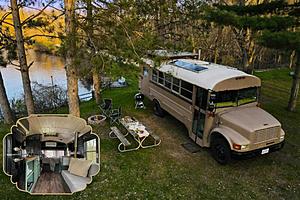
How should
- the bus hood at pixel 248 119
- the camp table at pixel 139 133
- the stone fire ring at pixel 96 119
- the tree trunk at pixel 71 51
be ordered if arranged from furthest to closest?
the stone fire ring at pixel 96 119, the camp table at pixel 139 133, the bus hood at pixel 248 119, the tree trunk at pixel 71 51

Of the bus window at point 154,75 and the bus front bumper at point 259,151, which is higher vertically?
the bus window at point 154,75

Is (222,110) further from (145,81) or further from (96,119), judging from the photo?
(96,119)

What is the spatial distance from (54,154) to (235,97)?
18.8 ft

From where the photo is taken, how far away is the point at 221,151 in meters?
7.85

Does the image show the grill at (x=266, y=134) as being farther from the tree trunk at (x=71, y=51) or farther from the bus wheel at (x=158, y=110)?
the tree trunk at (x=71, y=51)

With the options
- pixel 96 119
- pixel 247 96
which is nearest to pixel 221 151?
pixel 247 96

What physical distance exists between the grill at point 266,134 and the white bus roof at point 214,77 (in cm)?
156

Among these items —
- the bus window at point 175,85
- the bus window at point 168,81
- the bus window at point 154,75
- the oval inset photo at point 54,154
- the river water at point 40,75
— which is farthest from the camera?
the river water at point 40,75

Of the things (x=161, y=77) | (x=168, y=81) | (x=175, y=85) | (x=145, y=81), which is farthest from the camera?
(x=145, y=81)

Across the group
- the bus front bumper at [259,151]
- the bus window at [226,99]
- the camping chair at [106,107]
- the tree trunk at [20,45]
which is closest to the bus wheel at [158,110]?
the camping chair at [106,107]

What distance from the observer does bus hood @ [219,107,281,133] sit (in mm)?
7336

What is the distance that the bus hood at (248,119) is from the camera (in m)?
7.34

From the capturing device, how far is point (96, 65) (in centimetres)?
692

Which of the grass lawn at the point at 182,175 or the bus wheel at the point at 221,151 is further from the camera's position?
the bus wheel at the point at 221,151
